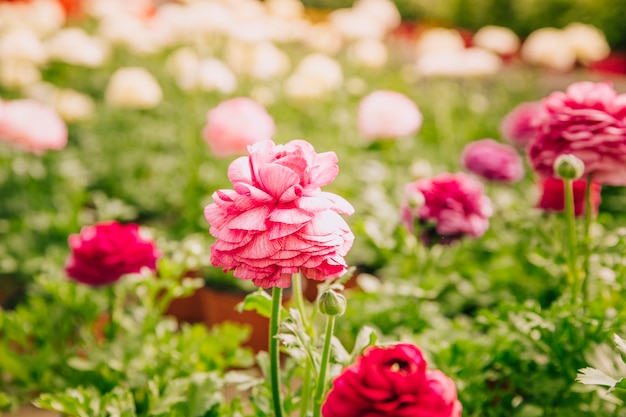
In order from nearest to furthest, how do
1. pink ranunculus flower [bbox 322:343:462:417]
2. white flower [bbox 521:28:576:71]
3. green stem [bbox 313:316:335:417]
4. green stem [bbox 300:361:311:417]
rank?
1. pink ranunculus flower [bbox 322:343:462:417]
2. green stem [bbox 313:316:335:417]
3. green stem [bbox 300:361:311:417]
4. white flower [bbox 521:28:576:71]

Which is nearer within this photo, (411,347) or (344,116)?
(411,347)

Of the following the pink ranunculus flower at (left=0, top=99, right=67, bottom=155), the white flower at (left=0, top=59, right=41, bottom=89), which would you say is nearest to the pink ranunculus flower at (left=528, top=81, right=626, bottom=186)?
the pink ranunculus flower at (left=0, top=99, right=67, bottom=155)

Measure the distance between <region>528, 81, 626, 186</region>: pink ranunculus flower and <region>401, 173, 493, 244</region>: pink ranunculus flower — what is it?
0.20 meters

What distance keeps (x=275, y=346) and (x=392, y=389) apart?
0.71 feet

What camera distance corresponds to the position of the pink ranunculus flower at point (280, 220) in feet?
2.33


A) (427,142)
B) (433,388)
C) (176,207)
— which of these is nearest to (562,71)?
(427,142)

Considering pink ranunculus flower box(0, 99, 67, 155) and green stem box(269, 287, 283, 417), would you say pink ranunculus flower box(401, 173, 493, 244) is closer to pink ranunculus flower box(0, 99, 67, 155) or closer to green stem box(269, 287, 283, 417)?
green stem box(269, 287, 283, 417)

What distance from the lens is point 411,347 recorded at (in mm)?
730

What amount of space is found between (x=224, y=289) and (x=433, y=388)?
4.23 feet

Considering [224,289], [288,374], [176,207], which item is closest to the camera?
[288,374]

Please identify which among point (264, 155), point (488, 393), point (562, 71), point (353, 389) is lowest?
point (562, 71)

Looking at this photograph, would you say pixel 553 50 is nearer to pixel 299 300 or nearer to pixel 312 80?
pixel 312 80

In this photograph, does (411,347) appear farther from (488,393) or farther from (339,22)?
(339,22)

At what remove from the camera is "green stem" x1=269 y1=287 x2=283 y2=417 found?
32.7 inches
